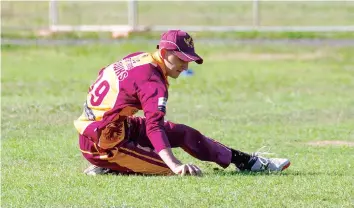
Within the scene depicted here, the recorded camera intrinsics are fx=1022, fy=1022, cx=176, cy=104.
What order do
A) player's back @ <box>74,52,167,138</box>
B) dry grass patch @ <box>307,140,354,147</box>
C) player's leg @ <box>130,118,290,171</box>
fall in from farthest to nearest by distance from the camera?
dry grass patch @ <box>307,140,354,147</box> → player's leg @ <box>130,118,290,171</box> → player's back @ <box>74,52,167,138</box>

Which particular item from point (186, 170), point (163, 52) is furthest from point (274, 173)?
point (163, 52)

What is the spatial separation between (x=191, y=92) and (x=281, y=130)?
491cm

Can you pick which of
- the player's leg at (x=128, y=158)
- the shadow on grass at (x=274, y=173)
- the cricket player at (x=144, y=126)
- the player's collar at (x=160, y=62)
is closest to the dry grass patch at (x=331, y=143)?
the shadow on grass at (x=274, y=173)

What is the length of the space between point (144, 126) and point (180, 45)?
0.92 m

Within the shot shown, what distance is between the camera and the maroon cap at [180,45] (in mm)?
8594

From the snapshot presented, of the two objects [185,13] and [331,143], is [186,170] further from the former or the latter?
[185,13]

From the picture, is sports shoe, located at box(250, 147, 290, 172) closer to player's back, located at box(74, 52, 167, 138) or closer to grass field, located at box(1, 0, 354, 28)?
player's back, located at box(74, 52, 167, 138)

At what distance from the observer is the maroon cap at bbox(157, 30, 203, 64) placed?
8.59m

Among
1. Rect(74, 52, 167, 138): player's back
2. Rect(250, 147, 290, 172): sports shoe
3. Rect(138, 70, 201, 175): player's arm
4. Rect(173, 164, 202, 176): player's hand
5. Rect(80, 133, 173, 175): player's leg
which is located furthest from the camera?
Rect(250, 147, 290, 172): sports shoe

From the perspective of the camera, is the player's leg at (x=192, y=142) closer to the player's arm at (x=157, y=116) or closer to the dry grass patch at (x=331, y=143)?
the player's arm at (x=157, y=116)

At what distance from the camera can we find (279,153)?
1086 cm

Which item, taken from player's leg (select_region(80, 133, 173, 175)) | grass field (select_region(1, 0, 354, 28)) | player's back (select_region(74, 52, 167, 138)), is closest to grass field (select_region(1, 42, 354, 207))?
player's leg (select_region(80, 133, 173, 175))

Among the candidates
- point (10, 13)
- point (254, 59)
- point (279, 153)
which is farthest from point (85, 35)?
point (279, 153)

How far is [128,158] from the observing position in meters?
8.97
